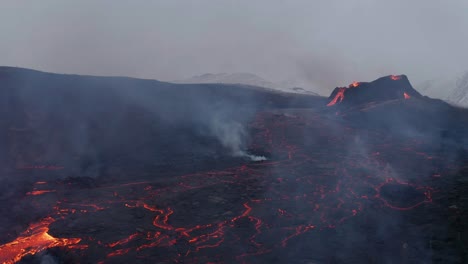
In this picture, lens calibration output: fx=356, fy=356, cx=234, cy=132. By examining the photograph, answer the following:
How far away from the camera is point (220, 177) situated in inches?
898

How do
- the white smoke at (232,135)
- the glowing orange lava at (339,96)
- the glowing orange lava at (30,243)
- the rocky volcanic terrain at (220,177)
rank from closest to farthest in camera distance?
the glowing orange lava at (30,243)
the rocky volcanic terrain at (220,177)
the white smoke at (232,135)
the glowing orange lava at (339,96)

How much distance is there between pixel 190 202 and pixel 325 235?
23.3 ft

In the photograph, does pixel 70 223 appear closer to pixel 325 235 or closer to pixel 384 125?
pixel 325 235

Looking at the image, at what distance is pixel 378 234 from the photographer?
46.0 ft

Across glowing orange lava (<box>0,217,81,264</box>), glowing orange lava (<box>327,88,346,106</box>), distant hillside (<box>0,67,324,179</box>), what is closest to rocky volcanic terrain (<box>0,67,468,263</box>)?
glowing orange lava (<box>0,217,81,264</box>)

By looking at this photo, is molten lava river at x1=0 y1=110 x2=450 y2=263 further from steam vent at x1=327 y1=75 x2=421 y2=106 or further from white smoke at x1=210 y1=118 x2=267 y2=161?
steam vent at x1=327 y1=75 x2=421 y2=106

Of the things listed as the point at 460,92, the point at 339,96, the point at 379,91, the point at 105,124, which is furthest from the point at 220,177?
the point at 460,92

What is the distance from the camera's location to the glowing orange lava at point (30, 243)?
12.6m

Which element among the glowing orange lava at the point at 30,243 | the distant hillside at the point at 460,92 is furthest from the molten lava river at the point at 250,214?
the distant hillside at the point at 460,92

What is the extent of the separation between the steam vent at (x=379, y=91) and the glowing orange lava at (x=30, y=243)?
40758mm

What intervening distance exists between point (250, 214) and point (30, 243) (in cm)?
903

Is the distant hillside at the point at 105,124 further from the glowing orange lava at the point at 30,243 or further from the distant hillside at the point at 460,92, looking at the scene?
the distant hillside at the point at 460,92

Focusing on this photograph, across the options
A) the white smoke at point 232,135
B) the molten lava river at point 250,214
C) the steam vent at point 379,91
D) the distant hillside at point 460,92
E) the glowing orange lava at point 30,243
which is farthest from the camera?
the distant hillside at point 460,92

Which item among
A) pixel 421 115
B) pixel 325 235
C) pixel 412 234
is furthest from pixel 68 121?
pixel 421 115
